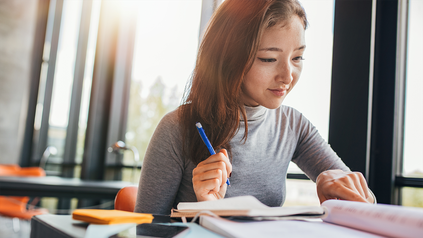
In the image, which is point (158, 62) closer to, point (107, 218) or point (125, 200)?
point (125, 200)

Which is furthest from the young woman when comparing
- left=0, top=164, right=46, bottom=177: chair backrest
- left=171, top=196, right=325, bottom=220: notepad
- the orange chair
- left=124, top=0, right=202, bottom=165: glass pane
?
left=0, top=164, right=46, bottom=177: chair backrest

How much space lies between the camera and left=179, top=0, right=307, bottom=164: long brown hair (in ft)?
3.14

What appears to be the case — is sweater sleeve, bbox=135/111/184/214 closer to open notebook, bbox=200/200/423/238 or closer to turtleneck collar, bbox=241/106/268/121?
turtleneck collar, bbox=241/106/268/121

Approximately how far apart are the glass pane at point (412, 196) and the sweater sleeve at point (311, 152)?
0.55 metres

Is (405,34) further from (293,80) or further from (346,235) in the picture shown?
(346,235)

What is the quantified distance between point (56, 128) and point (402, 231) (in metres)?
4.57

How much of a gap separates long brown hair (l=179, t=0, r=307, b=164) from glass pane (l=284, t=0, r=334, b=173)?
0.61m

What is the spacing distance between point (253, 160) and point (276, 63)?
355 millimetres

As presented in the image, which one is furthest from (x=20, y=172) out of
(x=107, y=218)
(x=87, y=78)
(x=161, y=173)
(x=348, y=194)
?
(x=348, y=194)

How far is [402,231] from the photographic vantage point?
1.46ft

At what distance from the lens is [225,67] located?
3.34ft

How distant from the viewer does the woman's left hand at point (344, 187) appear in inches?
28.5

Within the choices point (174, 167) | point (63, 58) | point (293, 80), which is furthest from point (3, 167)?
point (293, 80)

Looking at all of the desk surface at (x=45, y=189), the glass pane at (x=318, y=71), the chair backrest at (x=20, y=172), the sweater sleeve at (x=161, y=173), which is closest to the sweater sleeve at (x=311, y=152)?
the glass pane at (x=318, y=71)
